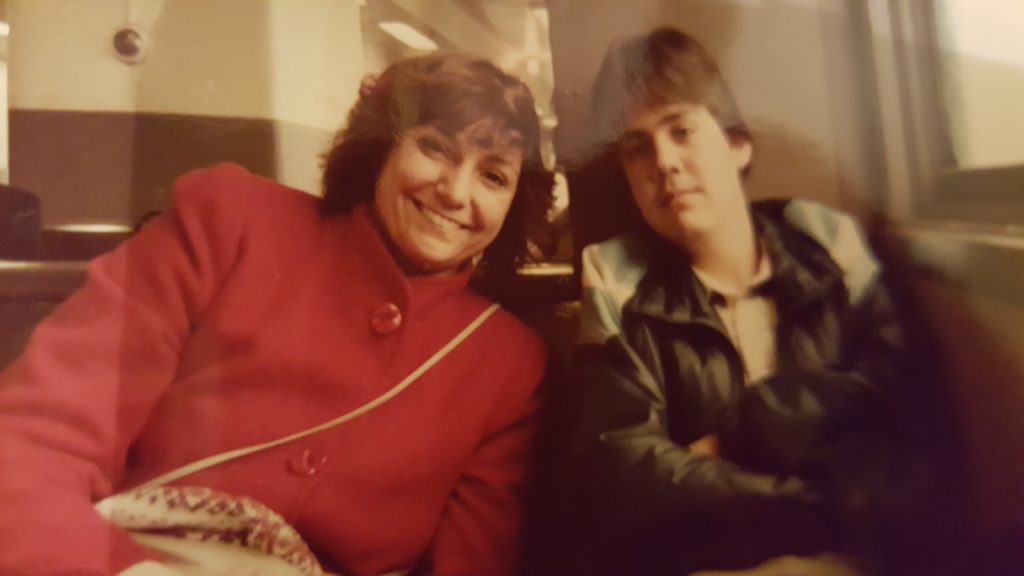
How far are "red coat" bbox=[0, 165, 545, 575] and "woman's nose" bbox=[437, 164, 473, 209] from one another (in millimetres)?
44

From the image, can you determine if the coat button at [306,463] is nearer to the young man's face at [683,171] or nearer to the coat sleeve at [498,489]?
the coat sleeve at [498,489]

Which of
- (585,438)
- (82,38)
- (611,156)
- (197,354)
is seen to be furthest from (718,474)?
(82,38)

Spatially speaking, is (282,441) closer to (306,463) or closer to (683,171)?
(306,463)

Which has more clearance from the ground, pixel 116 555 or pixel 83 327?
pixel 83 327

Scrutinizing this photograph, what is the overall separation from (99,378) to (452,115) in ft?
0.75

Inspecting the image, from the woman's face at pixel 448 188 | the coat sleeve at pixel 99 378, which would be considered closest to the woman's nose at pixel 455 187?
the woman's face at pixel 448 188

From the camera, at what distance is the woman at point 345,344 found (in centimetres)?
44

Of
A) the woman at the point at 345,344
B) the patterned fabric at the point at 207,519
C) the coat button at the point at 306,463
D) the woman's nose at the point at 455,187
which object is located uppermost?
the woman's nose at the point at 455,187

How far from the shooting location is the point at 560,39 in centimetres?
46

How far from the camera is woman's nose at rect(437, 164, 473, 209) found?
448 millimetres

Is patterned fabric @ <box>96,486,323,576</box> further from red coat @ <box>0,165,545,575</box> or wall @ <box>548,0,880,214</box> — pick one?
wall @ <box>548,0,880,214</box>

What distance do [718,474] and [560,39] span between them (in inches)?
9.4

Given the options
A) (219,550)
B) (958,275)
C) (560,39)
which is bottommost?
(219,550)

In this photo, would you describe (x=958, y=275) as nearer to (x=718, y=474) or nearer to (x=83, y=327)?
(x=718, y=474)
